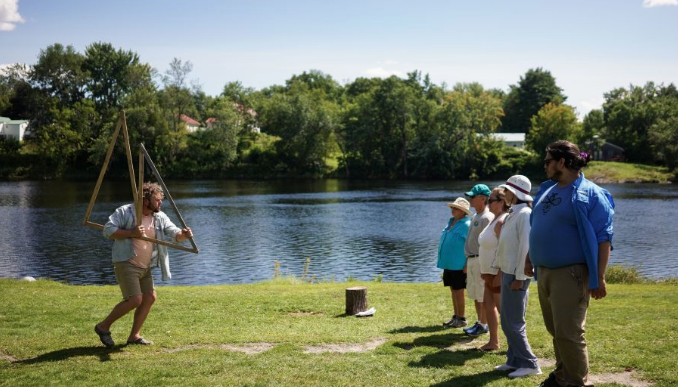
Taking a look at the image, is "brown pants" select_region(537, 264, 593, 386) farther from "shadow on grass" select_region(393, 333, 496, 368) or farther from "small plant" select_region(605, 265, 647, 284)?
"small plant" select_region(605, 265, 647, 284)

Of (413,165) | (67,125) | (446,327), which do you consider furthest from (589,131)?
(446,327)

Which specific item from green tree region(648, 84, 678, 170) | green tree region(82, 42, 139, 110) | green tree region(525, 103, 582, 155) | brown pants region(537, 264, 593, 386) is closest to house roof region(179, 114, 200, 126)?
green tree region(82, 42, 139, 110)

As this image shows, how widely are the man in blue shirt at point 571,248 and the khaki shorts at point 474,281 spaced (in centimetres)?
324

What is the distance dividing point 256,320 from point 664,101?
383 feet

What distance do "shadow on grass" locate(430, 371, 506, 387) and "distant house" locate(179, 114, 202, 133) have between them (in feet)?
303

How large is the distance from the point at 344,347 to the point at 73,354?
3770mm

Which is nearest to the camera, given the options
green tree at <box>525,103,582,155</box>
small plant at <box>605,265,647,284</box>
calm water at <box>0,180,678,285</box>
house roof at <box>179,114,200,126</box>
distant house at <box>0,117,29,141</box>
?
small plant at <box>605,265,647,284</box>

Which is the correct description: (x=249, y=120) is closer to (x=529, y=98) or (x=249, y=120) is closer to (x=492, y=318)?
(x=529, y=98)

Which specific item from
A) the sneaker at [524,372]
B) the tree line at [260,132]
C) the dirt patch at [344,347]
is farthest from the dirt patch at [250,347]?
the tree line at [260,132]

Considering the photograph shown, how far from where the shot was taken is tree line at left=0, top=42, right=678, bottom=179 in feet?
296

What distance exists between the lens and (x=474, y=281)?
10086mm

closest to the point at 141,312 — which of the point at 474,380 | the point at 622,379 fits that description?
the point at 474,380

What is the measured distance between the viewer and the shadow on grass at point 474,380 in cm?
728

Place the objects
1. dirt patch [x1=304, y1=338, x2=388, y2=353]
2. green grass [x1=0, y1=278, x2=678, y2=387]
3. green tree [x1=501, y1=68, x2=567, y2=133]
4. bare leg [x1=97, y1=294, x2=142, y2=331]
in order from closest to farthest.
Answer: green grass [x1=0, y1=278, x2=678, y2=387] → bare leg [x1=97, y1=294, x2=142, y2=331] → dirt patch [x1=304, y1=338, x2=388, y2=353] → green tree [x1=501, y1=68, x2=567, y2=133]
